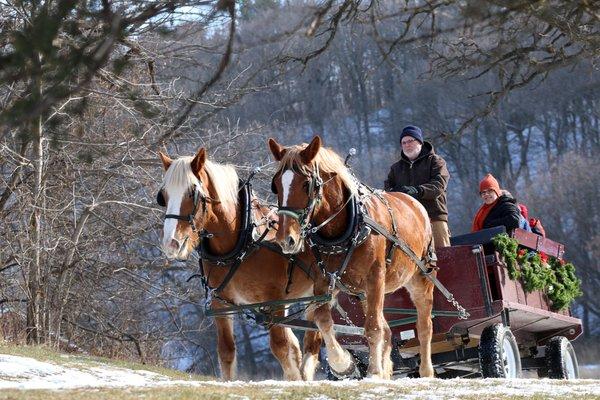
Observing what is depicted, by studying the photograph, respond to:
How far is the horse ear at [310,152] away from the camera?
8745 mm

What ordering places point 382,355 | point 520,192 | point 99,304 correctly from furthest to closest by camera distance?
point 520,192, point 99,304, point 382,355

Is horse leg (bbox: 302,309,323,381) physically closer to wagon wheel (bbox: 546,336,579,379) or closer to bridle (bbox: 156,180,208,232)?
bridle (bbox: 156,180,208,232)

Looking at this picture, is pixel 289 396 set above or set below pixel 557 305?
below

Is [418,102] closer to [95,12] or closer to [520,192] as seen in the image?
[520,192]

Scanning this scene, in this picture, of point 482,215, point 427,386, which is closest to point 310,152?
point 427,386

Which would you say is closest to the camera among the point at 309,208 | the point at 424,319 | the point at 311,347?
the point at 309,208

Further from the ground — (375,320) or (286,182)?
(286,182)

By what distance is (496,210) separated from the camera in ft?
38.6

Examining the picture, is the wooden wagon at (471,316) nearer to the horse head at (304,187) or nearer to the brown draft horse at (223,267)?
the brown draft horse at (223,267)

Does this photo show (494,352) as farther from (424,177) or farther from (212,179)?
(212,179)

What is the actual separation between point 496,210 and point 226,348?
402 centimetres

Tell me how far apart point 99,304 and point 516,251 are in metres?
9.09

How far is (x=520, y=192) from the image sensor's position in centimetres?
4631

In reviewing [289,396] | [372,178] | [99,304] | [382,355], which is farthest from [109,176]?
[372,178]
